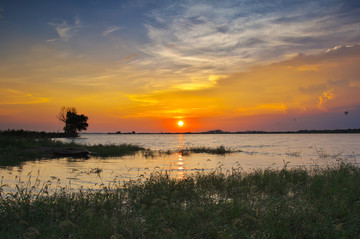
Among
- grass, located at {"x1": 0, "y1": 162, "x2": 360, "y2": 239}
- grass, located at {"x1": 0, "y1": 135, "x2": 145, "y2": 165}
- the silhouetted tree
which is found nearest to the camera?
grass, located at {"x1": 0, "y1": 162, "x2": 360, "y2": 239}

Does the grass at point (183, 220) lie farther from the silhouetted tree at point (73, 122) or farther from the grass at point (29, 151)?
the silhouetted tree at point (73, 122)

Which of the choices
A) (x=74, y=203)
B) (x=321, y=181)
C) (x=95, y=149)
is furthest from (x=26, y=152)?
(x=321, y=181)

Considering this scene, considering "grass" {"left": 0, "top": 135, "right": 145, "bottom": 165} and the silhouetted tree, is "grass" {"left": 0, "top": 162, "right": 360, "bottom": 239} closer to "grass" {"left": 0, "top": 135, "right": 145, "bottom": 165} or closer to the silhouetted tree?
"grass" {"left": 0, "top": 135, "right": 145, "bottom": 165}

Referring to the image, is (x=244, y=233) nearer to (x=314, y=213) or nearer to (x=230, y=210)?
(x=230, y=210)

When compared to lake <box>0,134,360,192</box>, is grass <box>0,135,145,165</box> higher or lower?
higher

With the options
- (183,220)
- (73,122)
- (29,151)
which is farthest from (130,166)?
(73,122)

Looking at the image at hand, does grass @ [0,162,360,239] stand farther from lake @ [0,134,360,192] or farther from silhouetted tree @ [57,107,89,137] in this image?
silhouetted tree @ [57,107,89,137]

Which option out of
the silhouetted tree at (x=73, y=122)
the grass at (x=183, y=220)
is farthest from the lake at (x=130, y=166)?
the silhouetted tree at (x=73, y=122)

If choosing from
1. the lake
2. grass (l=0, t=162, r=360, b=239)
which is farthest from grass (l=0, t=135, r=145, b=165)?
grass (l=0, t=162, r=360, b=239)

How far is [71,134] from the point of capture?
109 meters

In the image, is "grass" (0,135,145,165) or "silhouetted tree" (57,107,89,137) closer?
"grass" (0,135,145,165)

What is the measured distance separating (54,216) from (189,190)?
17.7ft

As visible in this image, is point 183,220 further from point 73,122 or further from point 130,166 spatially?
point 73,122

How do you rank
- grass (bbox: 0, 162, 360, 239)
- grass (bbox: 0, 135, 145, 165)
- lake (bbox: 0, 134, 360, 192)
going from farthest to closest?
grass (bbox: 0, 135, 145, 165) < lake (bbox: 0, 134, 360, 192) < grass (bbox: 0, 162, 360, 239)
